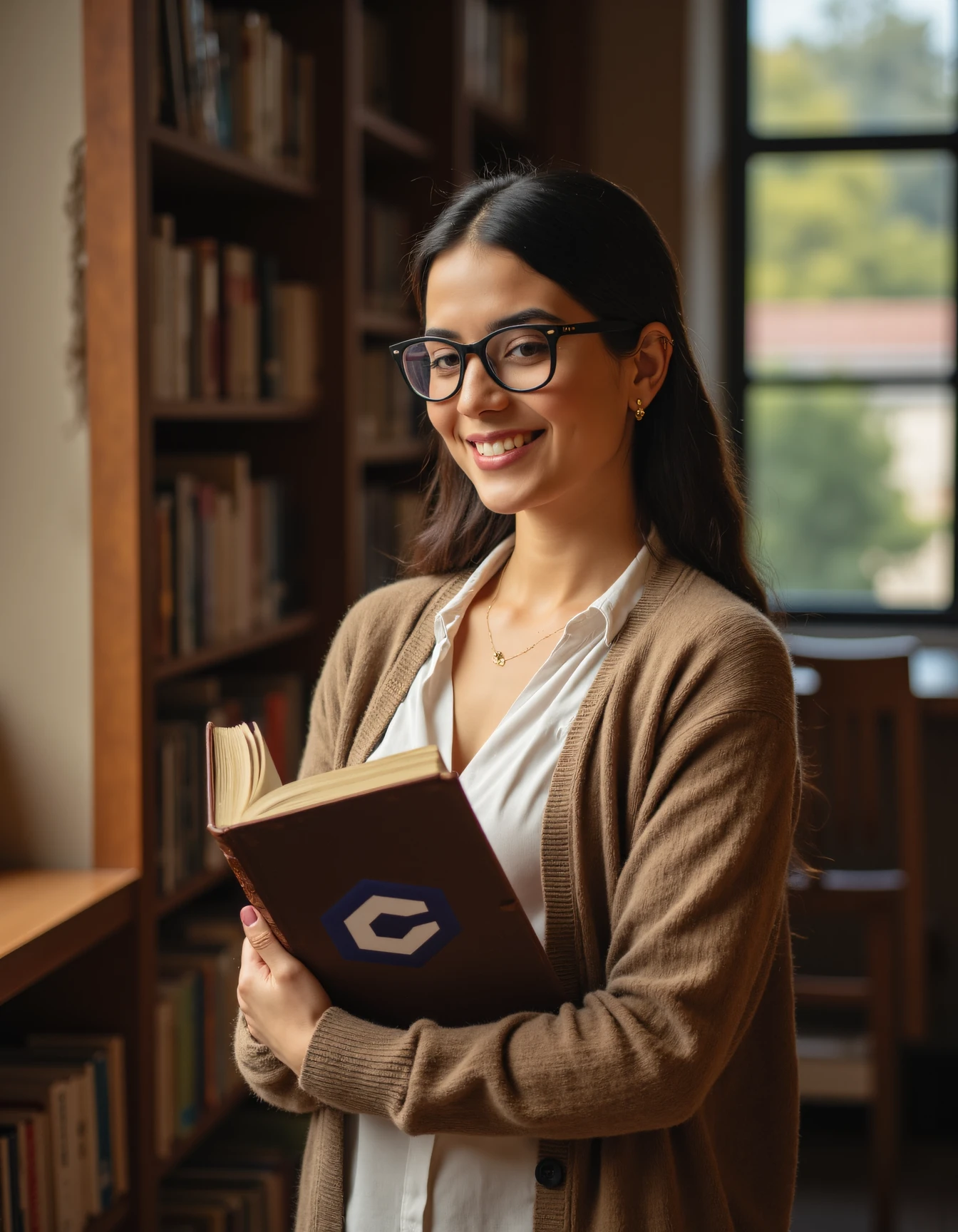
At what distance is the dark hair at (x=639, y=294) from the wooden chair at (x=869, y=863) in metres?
1.48

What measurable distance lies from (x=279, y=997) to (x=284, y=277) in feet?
6.06

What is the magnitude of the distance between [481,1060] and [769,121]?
3.59 meters

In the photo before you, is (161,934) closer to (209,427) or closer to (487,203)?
(209,427)

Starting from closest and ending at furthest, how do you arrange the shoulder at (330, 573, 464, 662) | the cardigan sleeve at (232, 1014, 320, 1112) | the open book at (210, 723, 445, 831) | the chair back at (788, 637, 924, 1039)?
the open book at (210, 723, 445, 831) → the cardigan sleeve at (232, 1014, 320, 1112) → the shoulder at (330, 573, 464, 662) → the chair back at (788, 637, 924, 1039)

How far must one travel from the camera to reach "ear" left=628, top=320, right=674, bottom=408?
1214mm

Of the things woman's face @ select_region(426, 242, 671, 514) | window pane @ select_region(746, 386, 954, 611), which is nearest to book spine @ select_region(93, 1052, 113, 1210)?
woman's face @ select_region(426, 242, 671, 514)

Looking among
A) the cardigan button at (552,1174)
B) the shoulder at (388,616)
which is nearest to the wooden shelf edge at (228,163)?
the shoulder at (388,616)

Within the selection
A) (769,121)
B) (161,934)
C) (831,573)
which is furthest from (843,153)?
(161,934)

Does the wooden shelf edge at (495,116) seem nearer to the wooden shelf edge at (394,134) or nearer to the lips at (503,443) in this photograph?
the wooden shelf edge at (394,134)

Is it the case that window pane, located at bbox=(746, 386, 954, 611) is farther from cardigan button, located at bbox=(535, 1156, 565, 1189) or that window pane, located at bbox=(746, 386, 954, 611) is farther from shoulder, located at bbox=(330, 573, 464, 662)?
cardigan button, located at bbox=(535, 1156, 565, 1189)

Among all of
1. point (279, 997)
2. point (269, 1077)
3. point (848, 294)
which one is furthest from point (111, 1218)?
point (848, 294)

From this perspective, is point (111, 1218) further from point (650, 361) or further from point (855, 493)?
point (855, 493)

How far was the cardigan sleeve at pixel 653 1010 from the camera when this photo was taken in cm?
103

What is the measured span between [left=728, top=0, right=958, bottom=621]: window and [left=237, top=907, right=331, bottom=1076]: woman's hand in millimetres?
2948
